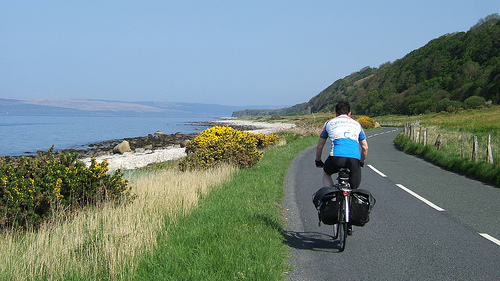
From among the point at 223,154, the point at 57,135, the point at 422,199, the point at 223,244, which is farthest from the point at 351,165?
the point at 57,135

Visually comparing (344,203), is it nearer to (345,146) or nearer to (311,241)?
(345,146)

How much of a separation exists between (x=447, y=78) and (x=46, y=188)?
11201 cm

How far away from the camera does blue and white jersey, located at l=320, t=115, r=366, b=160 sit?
19.4ft

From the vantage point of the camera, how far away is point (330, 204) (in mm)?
5867

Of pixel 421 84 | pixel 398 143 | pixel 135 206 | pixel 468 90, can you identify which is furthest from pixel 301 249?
pixel 421 84

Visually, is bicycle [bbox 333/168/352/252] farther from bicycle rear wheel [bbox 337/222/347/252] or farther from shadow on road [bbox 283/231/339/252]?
shadow on road [bbox 283/231/339/252]

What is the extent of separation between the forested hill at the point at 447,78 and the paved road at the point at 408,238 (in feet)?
242

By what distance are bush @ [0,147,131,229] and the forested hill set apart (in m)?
78.9

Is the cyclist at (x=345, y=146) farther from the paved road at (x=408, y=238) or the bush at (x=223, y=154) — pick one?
the bush at (x=223, y=154)

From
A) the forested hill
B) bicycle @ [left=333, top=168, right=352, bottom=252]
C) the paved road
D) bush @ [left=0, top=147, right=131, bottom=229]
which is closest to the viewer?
the paved road

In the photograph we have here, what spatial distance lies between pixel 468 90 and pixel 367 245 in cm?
9506

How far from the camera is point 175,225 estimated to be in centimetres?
674

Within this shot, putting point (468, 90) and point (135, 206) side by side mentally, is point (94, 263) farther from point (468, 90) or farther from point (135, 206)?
point (468, 90)

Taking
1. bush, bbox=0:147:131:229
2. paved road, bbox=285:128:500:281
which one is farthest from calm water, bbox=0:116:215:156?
paved road, bbox=285:128:500:281
